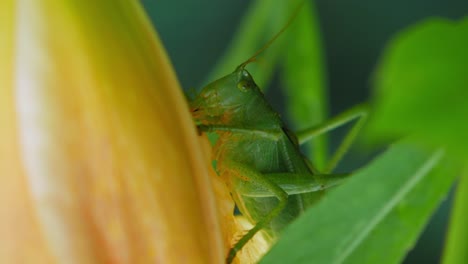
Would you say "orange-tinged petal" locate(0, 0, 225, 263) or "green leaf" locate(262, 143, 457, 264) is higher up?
"orange-tinged petal" locate(0, 0, 225, 263)

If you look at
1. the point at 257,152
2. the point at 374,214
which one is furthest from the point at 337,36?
the point at 374,214

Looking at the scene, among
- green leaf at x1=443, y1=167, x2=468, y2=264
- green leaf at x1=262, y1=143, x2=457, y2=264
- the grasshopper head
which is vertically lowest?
green leaf at x1=443, y1=167, x2=468, y2=264

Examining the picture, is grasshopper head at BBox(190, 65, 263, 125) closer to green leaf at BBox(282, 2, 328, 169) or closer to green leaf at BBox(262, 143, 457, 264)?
green leaf at BBox(282, 2, 328, 169)

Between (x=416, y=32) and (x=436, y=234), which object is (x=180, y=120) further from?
(x=436, y=234)

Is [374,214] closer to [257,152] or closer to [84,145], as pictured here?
[84,145]

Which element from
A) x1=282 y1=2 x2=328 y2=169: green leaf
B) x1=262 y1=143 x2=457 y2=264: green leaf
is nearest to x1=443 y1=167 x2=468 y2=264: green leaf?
x1=262 y1=143 x2=457 y2=264: green leaf

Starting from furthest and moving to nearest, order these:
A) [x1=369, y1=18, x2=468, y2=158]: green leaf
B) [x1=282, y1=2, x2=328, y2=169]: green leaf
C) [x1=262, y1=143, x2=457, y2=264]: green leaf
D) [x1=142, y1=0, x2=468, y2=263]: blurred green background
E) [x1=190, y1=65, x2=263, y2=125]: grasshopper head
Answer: [x1=142, y1=0, x2=468, y2=263]: blurred green background
[x1=282, y1=2, x2=328, y2=169]: green leaf
[x1=190, y1=65, x2=263, y2=125]: grasshopper head
[x1=262, y1=143, x2=457, y2=264]: green leaf
[x1=369, y1=18, x2=468, y2=158]: green leaf

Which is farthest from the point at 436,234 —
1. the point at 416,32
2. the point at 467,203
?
the point at 416,32

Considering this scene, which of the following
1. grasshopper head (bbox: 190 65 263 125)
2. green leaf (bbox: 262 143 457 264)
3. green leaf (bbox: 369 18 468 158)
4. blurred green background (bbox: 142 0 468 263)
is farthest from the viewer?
blurred green background (bbox: 142 0 468 263)
